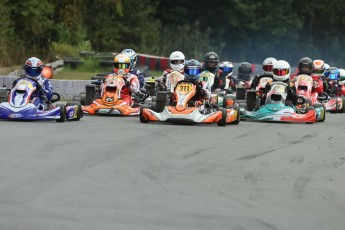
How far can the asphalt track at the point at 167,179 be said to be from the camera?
6.75 meters

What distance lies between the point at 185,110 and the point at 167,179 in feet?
21.5

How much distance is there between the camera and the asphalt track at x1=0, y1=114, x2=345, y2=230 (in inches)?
266

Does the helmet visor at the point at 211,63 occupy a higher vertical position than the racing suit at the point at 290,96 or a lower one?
higher

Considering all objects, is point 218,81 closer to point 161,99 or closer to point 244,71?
point 244,71

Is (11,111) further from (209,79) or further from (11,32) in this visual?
(11,32)

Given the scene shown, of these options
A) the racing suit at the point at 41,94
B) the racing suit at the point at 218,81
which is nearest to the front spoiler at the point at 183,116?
the racing suit at the point at 41,94

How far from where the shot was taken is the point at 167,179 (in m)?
8.59

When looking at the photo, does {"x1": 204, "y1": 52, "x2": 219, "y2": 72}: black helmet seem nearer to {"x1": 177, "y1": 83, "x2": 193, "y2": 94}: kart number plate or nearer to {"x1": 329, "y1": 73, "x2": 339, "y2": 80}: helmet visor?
{"x1": 329, "y1": 73, "x2": 339, "y2": 80}: helmet visor

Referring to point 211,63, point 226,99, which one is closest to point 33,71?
A: point 226,99

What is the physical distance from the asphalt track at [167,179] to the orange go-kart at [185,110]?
4.14 feet

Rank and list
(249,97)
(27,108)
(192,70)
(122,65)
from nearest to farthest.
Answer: (27,108) → (192,70) → (249,97) → (122,65)

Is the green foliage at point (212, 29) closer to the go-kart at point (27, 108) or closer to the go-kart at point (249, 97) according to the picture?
the go-kart at point (249, 97)

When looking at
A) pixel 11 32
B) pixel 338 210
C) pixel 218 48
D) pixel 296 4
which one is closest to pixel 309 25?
pixel 296 4

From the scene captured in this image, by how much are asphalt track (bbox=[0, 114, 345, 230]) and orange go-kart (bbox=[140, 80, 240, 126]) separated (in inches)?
49.7
